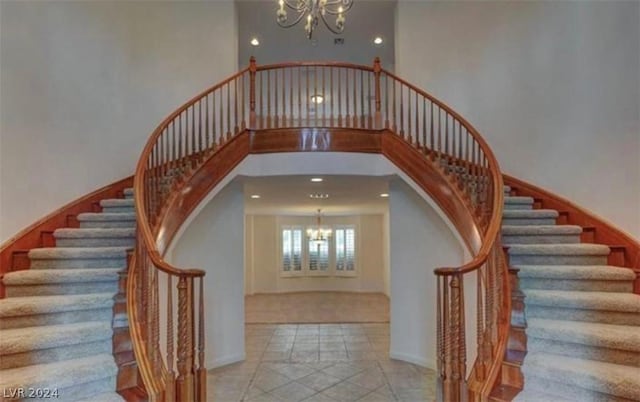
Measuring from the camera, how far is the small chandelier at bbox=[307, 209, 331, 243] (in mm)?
11312

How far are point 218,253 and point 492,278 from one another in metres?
3.32

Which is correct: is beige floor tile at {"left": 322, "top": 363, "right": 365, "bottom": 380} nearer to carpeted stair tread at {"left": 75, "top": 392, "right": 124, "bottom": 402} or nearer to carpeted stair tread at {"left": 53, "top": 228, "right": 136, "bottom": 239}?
carpeted stair tread at {"left": 75, "top": 392, "right": 124, "bottom": 402}

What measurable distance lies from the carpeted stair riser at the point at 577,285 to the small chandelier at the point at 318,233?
828 cm

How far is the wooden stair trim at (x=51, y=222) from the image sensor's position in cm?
309

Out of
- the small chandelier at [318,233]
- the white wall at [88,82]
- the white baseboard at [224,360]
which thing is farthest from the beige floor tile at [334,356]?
the small chandelier at [318,233]

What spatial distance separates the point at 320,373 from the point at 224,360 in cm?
126

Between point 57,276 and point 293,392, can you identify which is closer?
point 57,276

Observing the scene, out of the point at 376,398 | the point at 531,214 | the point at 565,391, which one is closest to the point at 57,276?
the point at 376,398

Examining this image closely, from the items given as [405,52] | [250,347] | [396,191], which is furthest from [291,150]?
[250,347]

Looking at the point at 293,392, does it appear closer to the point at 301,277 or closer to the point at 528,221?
the point at 528,221

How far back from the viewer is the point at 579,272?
9.87 feet

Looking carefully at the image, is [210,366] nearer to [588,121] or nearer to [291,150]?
[291,150]

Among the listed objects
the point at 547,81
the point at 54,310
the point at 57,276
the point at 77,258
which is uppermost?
the point at 547,81

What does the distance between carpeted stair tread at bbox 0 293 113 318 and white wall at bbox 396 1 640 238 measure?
4.27 m
